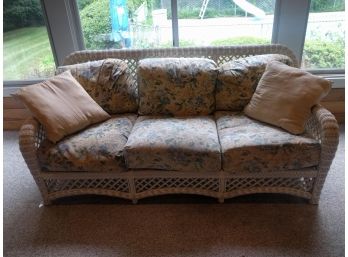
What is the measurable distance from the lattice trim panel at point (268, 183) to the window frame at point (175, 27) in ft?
4.22

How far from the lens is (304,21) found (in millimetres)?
2494

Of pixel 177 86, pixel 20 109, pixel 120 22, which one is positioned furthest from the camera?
pixel 20 109

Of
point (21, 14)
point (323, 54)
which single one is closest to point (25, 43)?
point (21, 14)

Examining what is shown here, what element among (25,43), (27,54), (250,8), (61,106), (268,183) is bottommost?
(268,183)

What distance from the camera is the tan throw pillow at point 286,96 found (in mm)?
1772

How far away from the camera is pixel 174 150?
1721 millimetres

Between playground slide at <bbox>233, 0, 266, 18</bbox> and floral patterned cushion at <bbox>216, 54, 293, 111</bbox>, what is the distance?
62 cm

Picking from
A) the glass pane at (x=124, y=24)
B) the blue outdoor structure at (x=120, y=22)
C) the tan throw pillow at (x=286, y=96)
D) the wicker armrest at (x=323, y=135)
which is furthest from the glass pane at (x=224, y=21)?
the wicker armrest at (x=323, y=135)

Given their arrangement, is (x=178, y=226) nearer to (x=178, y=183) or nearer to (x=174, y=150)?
(x=178, y=183)

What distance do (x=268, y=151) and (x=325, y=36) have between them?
162cm

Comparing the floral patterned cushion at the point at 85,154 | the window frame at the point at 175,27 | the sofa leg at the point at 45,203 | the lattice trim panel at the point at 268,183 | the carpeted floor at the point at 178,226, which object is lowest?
the carpeted floor at the point at 178,226

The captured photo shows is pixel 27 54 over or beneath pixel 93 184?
over

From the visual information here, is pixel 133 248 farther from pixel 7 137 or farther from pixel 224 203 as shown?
pixel 7 137

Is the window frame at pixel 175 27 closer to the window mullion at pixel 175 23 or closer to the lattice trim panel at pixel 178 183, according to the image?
the window mullion at pixel 175 23
